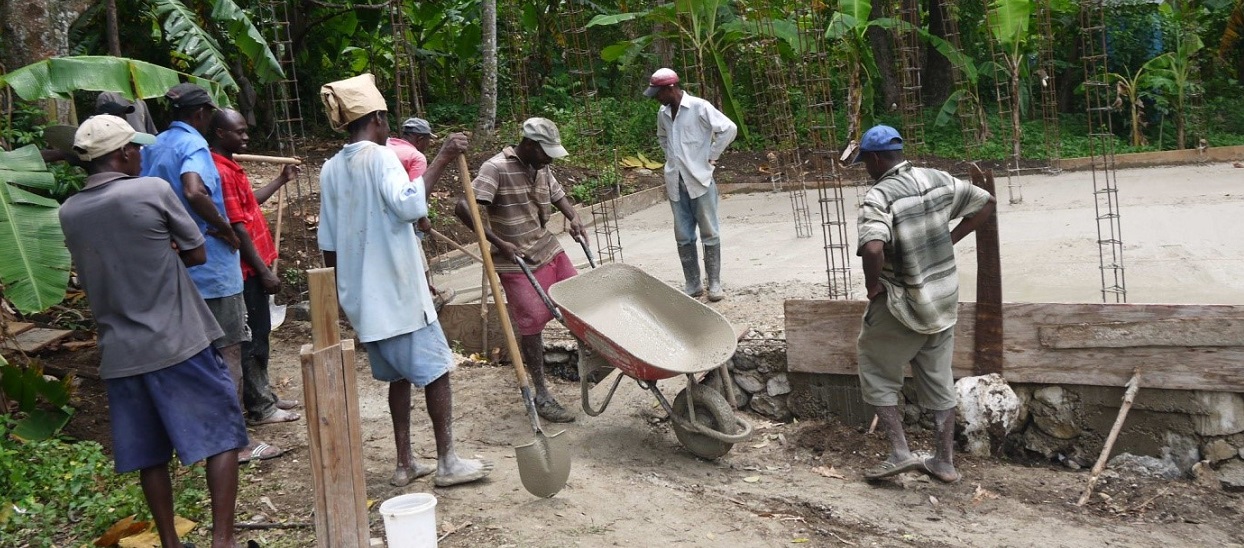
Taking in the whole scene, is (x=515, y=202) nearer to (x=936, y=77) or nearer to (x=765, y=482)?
(x=765, y=482)

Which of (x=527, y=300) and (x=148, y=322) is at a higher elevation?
(x=148, y=322)

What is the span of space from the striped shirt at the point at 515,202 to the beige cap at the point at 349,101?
1185 mm

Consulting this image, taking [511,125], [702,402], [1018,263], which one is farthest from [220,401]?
[511,125]

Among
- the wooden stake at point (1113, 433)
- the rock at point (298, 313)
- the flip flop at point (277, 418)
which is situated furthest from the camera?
the rock at point (298, 313)

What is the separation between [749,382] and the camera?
5.98 metres

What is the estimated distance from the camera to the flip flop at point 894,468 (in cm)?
472

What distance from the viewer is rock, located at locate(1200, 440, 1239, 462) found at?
495 centimetres

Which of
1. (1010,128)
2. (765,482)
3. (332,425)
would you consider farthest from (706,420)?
(1010,128)

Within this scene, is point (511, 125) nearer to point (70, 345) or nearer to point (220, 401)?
point (70, 345)

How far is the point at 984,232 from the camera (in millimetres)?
5262

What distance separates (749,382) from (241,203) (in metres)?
2.97

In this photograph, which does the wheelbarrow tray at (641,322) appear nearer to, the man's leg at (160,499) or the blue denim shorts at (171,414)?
the blue denim shorts at (171,414)

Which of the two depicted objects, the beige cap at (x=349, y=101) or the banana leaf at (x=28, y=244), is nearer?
the beige cap at (x=349, y=101)

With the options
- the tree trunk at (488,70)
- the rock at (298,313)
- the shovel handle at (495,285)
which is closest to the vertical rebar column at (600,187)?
the tree trunk at (488,70)
